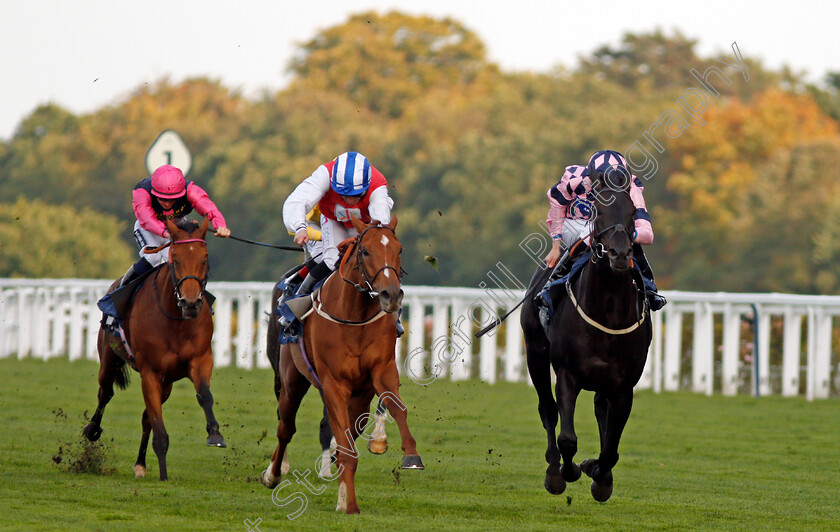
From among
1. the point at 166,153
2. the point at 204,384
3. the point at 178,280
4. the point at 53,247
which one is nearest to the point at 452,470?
the point at 204,384

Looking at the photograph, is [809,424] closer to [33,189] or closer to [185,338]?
[185,338]

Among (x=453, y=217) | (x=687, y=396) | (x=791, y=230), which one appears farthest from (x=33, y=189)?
(x=687, y=396)

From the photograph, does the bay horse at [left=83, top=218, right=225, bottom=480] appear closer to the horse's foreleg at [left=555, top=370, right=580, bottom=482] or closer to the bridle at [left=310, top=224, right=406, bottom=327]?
the bridle at [left=310, top=224, right=406, bottom=327]

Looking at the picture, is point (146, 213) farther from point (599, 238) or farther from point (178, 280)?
point (599, 238)

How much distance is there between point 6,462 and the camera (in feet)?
30.4

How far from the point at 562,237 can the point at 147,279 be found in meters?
2.86

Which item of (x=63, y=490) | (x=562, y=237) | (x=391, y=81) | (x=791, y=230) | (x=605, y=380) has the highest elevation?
(x=391, y=81)

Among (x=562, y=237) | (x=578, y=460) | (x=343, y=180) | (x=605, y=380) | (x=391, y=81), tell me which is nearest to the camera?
A: (x=605, y=380)

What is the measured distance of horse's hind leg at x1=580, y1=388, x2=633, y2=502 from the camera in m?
7.41

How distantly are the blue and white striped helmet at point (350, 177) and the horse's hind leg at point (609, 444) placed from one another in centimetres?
184

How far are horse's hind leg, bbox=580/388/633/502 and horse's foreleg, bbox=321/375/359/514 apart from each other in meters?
1.38

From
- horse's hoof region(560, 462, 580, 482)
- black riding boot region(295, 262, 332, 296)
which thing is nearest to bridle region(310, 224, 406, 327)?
black riding boot region(295, 262, 332, 296)

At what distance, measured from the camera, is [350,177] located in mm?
7902

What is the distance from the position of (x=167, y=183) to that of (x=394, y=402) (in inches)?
114
